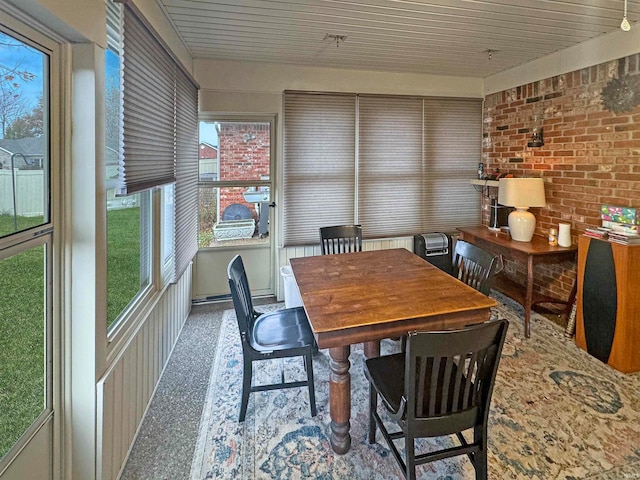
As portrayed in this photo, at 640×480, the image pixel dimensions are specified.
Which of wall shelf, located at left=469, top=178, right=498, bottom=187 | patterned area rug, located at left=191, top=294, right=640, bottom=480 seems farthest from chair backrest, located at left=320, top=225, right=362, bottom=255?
wall shelf, located at left=469, top=178, right=498, bottom=187

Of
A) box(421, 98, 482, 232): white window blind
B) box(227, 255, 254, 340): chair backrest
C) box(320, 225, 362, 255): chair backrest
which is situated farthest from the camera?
box(421, 98, 482, 232): white window blind

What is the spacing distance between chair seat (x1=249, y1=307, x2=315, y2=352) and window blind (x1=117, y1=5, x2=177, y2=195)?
3.54 feet

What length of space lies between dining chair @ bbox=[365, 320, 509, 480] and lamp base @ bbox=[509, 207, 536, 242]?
244cm

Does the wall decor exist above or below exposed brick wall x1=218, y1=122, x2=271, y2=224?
above

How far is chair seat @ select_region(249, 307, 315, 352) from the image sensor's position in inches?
83.6

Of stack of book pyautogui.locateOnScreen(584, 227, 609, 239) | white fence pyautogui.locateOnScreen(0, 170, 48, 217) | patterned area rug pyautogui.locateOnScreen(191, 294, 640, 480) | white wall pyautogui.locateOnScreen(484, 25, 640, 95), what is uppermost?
white wall pyautogui.locateOnScreen(484, 25, 640, 95)

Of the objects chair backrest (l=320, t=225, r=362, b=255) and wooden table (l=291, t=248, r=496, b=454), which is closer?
wooden table (l=291, t=248, r=496, b=454)

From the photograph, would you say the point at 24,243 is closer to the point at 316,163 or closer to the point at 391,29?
the point at 391,29

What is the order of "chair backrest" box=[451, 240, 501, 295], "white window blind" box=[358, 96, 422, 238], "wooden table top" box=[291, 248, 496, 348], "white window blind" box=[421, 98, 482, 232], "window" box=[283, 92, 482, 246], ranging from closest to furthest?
"wooden table top" box=[291, 248, 496, 348] → "chair backrest" box=[451, 240, 501, 295] → "window" box=[283, 92, 482, 246] → "white window blind" box=[358, 96, 422, 238] → "white window blind" box=[421, 98, 482, 232]

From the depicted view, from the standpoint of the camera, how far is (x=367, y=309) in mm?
1855

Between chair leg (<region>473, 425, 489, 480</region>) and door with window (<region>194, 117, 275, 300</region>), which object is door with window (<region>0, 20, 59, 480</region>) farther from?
door with window (<region>194, 117, 275, 300</region>)

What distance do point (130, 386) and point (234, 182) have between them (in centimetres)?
253

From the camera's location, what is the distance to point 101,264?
1.56m

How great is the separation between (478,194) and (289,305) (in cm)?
284
